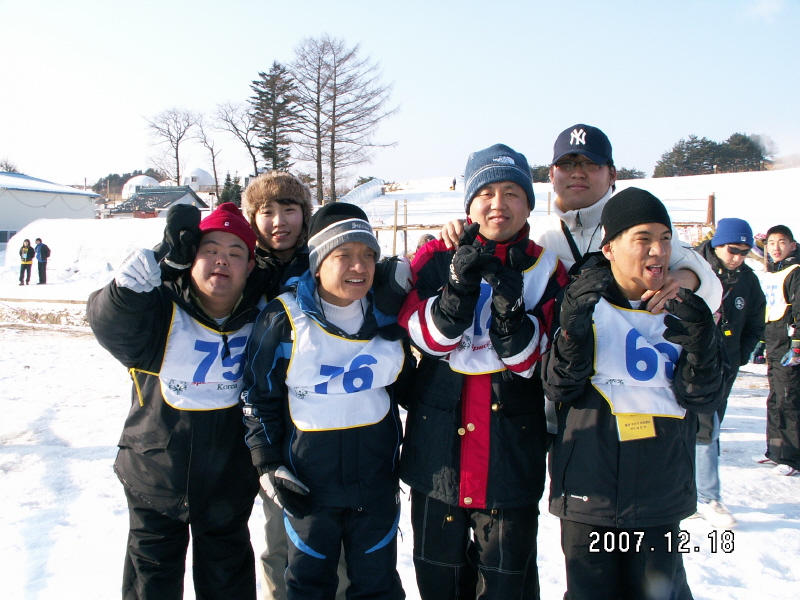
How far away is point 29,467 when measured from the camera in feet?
13.5

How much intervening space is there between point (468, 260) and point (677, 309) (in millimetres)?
752

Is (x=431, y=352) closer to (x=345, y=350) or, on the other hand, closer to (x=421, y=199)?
(x=345, y=350)

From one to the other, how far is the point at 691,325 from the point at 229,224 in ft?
6.31

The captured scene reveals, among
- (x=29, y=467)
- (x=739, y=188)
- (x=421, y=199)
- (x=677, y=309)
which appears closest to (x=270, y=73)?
(x=421, y=199)

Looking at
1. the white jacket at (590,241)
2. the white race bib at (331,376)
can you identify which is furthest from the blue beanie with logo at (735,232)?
the white race bib at (331,376)

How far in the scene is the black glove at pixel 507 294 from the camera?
1.89 metres

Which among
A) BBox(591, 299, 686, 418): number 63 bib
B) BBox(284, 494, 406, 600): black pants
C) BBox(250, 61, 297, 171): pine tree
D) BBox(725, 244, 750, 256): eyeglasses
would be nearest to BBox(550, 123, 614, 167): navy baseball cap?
BBox(591, 299, 686, 418): number 63 bib

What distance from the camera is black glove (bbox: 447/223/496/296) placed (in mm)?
1825

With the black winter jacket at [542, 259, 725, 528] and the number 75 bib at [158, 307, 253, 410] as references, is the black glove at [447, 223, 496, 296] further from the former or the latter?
the number 75 bib at [158, 307, 253, 410]

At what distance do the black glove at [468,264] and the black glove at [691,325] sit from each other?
0.67 m

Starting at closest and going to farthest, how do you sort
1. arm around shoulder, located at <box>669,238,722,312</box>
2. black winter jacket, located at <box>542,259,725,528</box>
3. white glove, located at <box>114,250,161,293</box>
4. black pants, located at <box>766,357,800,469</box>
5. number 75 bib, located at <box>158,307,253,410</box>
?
1. black winter jacket, located at <box>542,259,725,528</box>
2. white glove, located at <box>114,250,161,293</box>
3. arm around shoulder, located at <box>669,238,722,312</box>
4. number 75 bib, located at <box>158,307,253,410</box>
5. black pants, located at <box>766,357,800,469</box>

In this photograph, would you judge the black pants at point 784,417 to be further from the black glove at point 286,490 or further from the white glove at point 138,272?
the white glove at point 138,272

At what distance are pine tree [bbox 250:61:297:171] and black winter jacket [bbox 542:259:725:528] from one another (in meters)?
31.6

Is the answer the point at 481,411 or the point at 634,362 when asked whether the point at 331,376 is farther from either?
the point at 634,362
